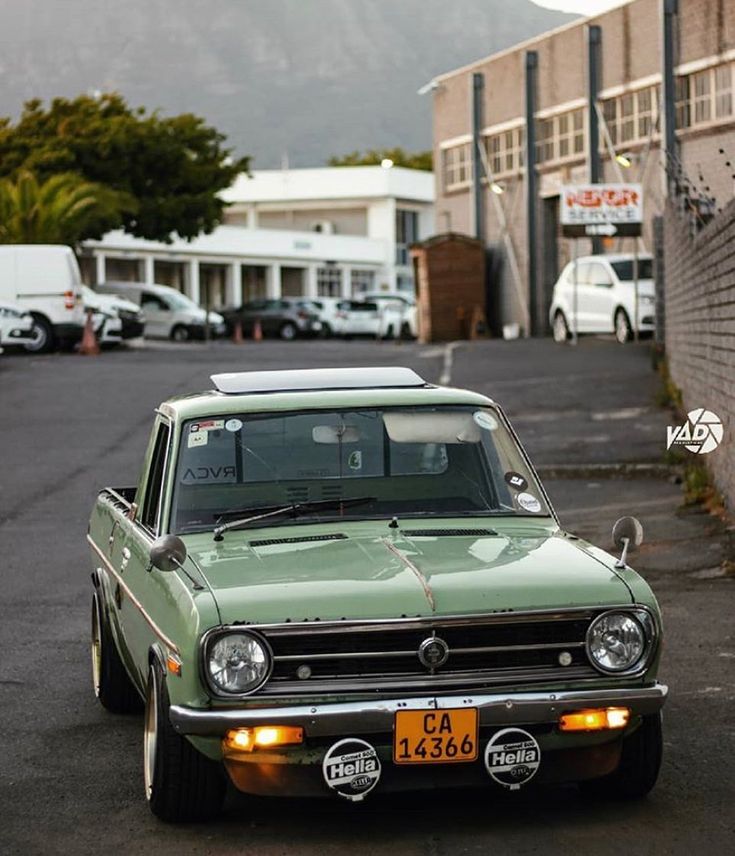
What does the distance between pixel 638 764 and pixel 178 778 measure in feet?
5.00

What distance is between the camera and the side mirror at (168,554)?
20.6 ft

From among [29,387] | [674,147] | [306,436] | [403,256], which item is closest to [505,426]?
[306,436]

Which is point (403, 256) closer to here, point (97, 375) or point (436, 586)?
point (97, 375)

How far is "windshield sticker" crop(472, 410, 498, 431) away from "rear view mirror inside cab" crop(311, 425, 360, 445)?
0.52 m

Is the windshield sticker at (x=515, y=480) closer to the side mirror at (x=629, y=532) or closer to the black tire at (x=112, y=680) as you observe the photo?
the side mirror at (x=629, y=532)

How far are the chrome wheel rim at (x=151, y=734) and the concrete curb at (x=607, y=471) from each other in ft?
37.8

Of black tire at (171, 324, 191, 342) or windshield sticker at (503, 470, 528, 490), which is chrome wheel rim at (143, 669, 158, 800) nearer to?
windshield sticker at (503, 470, 528, 490)

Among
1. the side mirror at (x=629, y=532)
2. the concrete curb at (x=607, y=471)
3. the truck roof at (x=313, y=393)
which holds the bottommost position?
the concrete curb at (x=607, y=471)

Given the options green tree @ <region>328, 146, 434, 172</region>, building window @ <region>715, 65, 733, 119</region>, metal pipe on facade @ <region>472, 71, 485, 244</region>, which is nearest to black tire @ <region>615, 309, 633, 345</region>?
building window @ <region>715, 65, 733, 119</region>

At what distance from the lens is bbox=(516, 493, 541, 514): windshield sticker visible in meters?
7.30

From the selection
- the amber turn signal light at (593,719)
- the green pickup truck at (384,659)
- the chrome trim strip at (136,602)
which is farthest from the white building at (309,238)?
the amber turn signal light at (593,719)

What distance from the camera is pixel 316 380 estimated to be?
25.2 feet

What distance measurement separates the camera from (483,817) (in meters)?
6.21

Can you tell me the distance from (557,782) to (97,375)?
24386 millimetres
